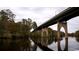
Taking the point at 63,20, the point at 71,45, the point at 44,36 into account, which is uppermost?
the point at 63,20

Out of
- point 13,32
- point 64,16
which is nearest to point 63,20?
point 64,16

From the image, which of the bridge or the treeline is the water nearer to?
the bridge

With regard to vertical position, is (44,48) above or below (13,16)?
below

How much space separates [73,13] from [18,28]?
904mm

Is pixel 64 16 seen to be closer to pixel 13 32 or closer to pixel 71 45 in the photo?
pixel 71 45

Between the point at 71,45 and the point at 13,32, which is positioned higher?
the point at 13,32

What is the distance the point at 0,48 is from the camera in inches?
115

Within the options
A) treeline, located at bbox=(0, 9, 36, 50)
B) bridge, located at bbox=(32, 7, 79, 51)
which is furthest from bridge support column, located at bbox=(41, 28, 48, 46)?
treeline, located at bbox=(0, 9, 36, 50)

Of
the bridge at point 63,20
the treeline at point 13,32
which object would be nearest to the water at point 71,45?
the bridge at point 63,20

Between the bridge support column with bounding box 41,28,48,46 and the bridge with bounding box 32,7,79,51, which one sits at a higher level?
the bridge with bounding box 32,7,79,51

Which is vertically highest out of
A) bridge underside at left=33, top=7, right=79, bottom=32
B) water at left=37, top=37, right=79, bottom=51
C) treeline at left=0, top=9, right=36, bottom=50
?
bridge underside at left=33, top=7, right=79, bottom=32

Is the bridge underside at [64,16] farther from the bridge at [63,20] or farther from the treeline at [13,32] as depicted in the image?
the treeline at [13,32]

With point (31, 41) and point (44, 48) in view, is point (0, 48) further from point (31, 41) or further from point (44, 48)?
point (44, 48)
